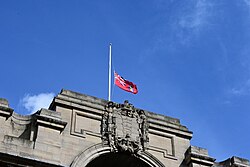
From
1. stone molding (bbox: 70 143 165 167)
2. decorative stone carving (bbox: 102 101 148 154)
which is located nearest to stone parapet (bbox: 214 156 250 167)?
stone molding (bbox: 70 143 165 167)

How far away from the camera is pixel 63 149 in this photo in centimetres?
2891

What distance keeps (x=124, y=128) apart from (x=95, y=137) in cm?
166

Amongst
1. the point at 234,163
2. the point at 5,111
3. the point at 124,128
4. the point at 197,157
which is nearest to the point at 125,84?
the point at 124,128

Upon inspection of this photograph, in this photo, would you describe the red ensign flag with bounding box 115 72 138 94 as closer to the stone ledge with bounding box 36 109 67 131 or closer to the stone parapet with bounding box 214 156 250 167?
the stone ledge with bounding box 36 109 67 131

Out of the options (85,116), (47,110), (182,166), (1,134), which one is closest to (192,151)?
(182,166)

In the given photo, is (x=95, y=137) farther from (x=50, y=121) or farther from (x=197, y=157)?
(x=197, y=157)

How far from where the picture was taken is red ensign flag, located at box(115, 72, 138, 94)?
112ft

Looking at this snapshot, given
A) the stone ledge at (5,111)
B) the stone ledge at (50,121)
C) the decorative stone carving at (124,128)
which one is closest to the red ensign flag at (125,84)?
the decorative stone carving at (124,128)

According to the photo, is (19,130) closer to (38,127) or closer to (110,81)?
(38,127)

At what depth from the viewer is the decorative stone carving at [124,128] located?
30141mm

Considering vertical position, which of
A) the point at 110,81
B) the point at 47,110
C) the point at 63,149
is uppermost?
the point at 110,81

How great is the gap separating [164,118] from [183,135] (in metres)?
1.32

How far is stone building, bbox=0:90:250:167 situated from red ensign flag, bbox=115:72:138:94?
2.33m

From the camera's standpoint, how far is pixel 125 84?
113 feet
